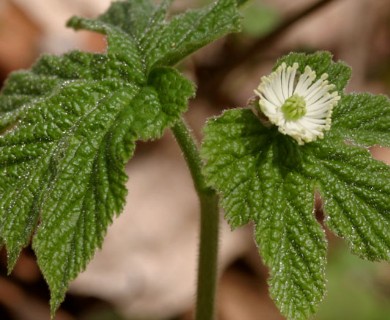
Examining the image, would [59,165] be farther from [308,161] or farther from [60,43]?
[60,43]

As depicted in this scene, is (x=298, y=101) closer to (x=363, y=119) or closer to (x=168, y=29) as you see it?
(x=363, y=119)

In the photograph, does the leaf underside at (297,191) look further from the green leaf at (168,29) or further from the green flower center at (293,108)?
the green leaf at (168,29)

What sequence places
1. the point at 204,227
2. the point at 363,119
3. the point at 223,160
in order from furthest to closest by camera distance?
the point at 204,227 < the point at 363,119 < the point at 223,160

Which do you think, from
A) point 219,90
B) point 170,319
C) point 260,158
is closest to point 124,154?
point 260,158

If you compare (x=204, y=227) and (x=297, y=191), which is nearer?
(x=297, y=191)

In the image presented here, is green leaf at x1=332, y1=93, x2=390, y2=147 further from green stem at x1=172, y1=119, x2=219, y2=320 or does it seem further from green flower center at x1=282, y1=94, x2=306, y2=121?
green stem at x1=172, y1=119, x2=219, y2=320

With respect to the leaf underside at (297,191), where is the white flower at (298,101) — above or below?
above

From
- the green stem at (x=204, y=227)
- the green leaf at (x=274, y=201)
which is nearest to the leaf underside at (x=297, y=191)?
the green leaf at (x=274, y=201)

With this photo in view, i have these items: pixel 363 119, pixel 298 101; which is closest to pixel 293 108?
pixel 298 101
